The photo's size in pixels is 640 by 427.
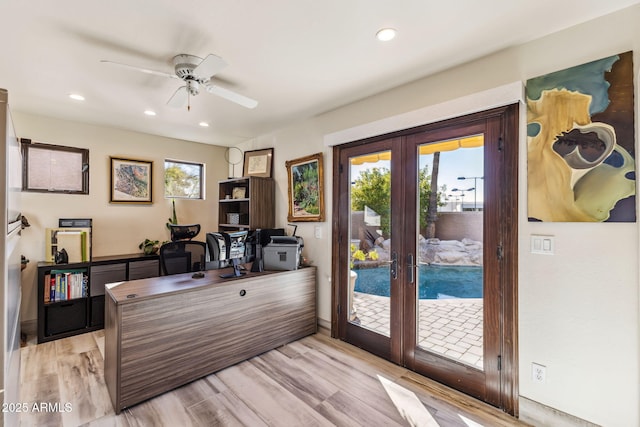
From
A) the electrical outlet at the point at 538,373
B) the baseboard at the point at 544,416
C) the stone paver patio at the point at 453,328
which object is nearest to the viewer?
the baseboard at the point at 544,416

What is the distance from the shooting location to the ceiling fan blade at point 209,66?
5.98 ft

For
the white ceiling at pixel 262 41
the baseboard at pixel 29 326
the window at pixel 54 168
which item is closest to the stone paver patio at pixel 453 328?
the white ceiling at pixel 262 41

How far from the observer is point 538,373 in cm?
189

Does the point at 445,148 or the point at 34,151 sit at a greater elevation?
the point at 34,151

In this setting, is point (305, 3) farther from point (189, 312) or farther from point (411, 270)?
point (189, 312)

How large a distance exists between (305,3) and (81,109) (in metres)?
3.07

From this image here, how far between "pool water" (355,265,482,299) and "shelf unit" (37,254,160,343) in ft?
10.3

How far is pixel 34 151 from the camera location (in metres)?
3.38

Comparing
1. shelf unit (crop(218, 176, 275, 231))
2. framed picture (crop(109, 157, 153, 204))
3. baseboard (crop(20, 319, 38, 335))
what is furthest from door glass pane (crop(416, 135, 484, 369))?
baseboard (crop(20, 319, 38, 335))

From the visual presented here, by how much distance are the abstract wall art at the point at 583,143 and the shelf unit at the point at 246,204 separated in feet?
9.80

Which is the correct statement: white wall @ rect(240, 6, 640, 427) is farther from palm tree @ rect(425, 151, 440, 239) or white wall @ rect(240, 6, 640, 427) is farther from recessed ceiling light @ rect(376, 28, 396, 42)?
recessed ceiling light @ rect(376, 28, 396, 42)

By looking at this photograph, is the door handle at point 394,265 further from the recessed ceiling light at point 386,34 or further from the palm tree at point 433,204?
the recessed ceiling light at point 386,34

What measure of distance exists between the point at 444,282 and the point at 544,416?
3.33 ft

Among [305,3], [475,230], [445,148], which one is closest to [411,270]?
[475,230]
